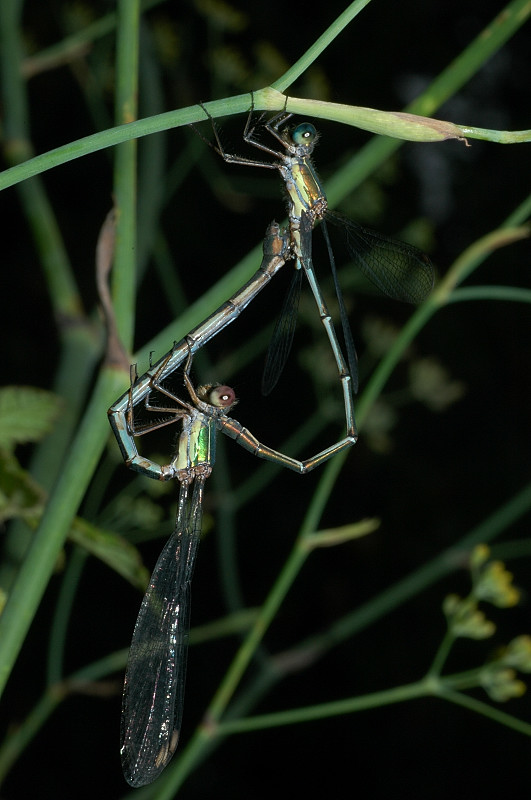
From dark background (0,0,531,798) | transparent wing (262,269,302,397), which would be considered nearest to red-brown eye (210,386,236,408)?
transparent wing (262,269,302,397)

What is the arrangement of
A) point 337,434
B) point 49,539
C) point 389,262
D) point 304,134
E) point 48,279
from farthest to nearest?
point 337,434 → point 48,279 → point 389,262 → point 304,134 → point 49,539

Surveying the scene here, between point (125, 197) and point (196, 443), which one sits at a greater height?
point (125, 197)

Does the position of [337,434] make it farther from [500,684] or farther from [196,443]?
[196,443]

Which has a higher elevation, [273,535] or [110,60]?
[110,60]

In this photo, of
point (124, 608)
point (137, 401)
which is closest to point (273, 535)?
point (124, 608)

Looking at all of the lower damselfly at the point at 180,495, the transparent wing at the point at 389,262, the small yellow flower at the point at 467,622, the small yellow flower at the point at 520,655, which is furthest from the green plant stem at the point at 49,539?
the small yellow flower at the point at 520,655

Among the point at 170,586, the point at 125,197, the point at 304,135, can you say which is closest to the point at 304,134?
the point at 304,135

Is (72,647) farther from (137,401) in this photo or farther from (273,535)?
(137,401)
